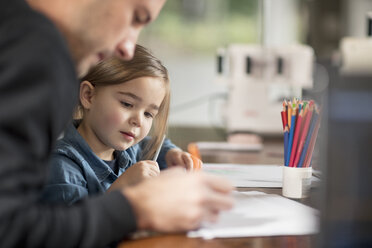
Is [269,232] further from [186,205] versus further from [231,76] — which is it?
[231,76]

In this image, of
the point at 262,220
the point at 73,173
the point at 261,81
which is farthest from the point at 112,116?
the point at 261,81

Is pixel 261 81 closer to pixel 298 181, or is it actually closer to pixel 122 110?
pixel 122 110

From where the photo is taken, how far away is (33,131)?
586mm

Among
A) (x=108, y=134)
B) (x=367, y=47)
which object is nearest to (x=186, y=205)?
(x=108, y=134)

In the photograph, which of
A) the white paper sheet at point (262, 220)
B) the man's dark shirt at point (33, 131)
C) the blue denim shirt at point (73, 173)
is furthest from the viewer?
the blue denim shirt at point (73, 173)

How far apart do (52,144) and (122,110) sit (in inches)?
25.0

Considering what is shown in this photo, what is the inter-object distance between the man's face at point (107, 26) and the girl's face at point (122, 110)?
0.46 metres

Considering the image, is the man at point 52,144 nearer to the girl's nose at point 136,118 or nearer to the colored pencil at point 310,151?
the colored pencil at point 310,151

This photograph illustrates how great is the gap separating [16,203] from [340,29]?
2546 mm

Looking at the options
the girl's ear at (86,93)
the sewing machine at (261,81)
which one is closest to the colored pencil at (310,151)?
the girl's ear at (86,93)

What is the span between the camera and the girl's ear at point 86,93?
1.32 m

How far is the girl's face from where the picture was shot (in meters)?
1.27

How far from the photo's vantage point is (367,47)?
193 cm

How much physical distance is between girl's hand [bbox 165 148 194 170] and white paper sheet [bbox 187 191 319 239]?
0.37 meters
